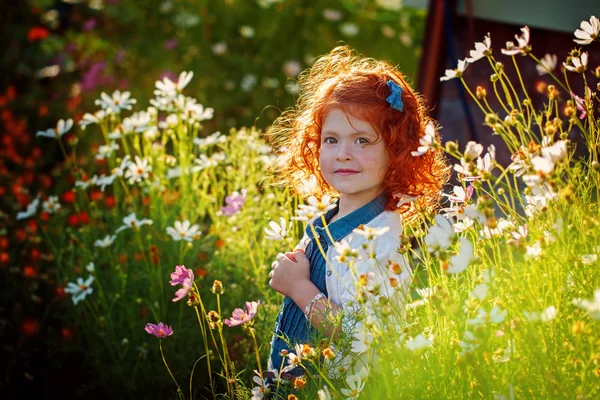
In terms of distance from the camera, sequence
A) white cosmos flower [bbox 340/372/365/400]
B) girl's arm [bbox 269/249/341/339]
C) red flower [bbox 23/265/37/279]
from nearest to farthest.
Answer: white cosmos flower [bbox 340/372/365/400] → girl's arm [bbox 269/249/341/339] → red flower [bbox 23/265/37/279]

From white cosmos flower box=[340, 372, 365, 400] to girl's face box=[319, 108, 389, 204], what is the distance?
53 centimetres

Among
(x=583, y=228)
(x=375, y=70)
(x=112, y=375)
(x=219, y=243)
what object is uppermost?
(x=375, y=70)

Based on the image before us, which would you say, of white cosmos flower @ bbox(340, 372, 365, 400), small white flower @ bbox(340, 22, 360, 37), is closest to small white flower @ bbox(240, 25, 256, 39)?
small white flower @ bbox(340, 22, 360, 37)

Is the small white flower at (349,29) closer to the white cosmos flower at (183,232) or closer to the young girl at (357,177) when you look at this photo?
the white cosmos flower at (183,232)

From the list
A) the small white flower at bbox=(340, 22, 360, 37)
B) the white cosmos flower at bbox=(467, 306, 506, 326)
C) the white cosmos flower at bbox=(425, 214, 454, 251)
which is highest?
the small white flower at bbox=(340, 22, 360, 37)

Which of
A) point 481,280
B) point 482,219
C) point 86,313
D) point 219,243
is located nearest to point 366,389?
point 481,280

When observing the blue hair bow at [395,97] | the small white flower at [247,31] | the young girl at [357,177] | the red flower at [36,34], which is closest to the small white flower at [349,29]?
the small white flower at [247,31]

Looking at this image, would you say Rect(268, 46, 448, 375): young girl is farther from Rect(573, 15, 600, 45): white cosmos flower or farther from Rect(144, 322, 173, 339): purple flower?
Rect(573, 15, 600, 45): white cosmos flower

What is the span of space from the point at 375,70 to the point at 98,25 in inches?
160

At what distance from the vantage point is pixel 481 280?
1.54 m

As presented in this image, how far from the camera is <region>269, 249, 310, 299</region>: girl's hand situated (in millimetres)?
1846

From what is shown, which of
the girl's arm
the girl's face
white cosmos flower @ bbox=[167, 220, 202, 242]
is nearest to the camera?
the girl's arm

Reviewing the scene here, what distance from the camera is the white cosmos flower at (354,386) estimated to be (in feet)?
4.64

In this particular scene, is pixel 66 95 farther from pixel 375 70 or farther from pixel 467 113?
pixel 375 70
